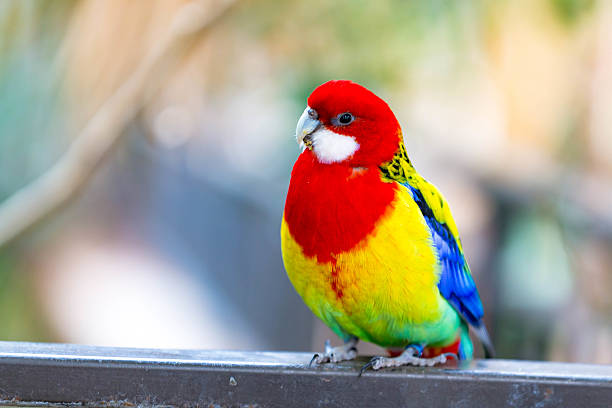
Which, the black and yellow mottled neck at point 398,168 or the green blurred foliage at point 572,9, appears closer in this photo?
the black and yellow mottled neck at point 398,168

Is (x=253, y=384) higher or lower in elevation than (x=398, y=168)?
lower

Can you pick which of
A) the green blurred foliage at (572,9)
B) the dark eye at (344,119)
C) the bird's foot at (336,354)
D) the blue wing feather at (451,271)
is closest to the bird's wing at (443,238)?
the blue wing feather at (451,271)

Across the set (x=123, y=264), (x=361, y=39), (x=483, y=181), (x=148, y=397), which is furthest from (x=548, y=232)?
(x=148, y=397)

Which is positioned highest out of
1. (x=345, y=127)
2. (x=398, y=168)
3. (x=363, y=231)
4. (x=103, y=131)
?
(x=103, y=131)

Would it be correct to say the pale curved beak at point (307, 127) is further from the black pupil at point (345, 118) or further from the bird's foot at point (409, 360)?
the bird's foot at point (409, 360)

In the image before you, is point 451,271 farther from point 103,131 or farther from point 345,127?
point 103,131

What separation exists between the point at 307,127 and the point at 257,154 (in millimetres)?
3532

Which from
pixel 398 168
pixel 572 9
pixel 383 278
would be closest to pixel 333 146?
pixel 398 168

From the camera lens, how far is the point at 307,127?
163cm

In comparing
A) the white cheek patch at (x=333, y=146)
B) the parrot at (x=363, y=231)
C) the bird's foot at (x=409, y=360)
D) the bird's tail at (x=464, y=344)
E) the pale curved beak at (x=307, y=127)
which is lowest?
the bird's tail at (x=464, y=344)

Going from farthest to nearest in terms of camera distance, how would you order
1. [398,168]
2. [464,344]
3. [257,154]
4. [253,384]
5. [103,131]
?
[257,154], [103,131], [464,344], [398,168], [253,384]

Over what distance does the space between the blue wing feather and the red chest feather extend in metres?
0.12

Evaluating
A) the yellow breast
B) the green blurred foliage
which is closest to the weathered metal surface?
the yellow breast

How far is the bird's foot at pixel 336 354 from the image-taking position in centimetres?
154
